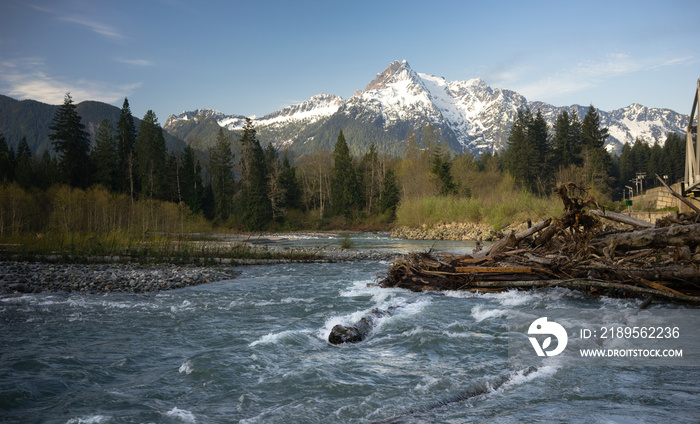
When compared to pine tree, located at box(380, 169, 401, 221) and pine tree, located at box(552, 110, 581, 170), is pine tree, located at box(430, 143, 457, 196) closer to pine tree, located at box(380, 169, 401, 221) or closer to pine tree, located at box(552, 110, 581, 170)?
pine tree, located at box(380, 169, 401, 221)

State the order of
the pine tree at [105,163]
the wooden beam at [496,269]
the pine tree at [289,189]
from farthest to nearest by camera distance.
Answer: the pine tree at [289,189] < the pine tree at [105,163] < the wooden beam at [496,269]

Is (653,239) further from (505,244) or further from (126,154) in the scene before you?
(126,154)

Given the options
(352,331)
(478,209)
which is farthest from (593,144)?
(352,331)

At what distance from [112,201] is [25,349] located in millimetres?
35162

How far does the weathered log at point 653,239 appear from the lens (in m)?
7.97

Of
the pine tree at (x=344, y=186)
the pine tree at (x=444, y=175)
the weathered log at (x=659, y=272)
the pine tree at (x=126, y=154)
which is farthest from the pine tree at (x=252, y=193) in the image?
the weathered log at (x=659, y=272)

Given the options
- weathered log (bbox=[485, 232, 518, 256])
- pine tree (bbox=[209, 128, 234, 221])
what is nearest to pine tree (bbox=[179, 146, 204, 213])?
pine tree (bbox=[209, 128, 234, 221])

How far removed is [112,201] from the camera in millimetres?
37781

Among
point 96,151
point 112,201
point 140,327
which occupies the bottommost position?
point 140,327

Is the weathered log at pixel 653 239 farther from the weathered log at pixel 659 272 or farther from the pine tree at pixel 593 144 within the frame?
the pine tree at pixel 593 144

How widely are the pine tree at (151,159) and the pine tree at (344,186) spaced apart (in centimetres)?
2573

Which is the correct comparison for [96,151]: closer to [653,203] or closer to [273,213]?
[273,213]

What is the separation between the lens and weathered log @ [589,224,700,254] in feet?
26.1

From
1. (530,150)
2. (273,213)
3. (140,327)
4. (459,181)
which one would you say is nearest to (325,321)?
(140,327)
